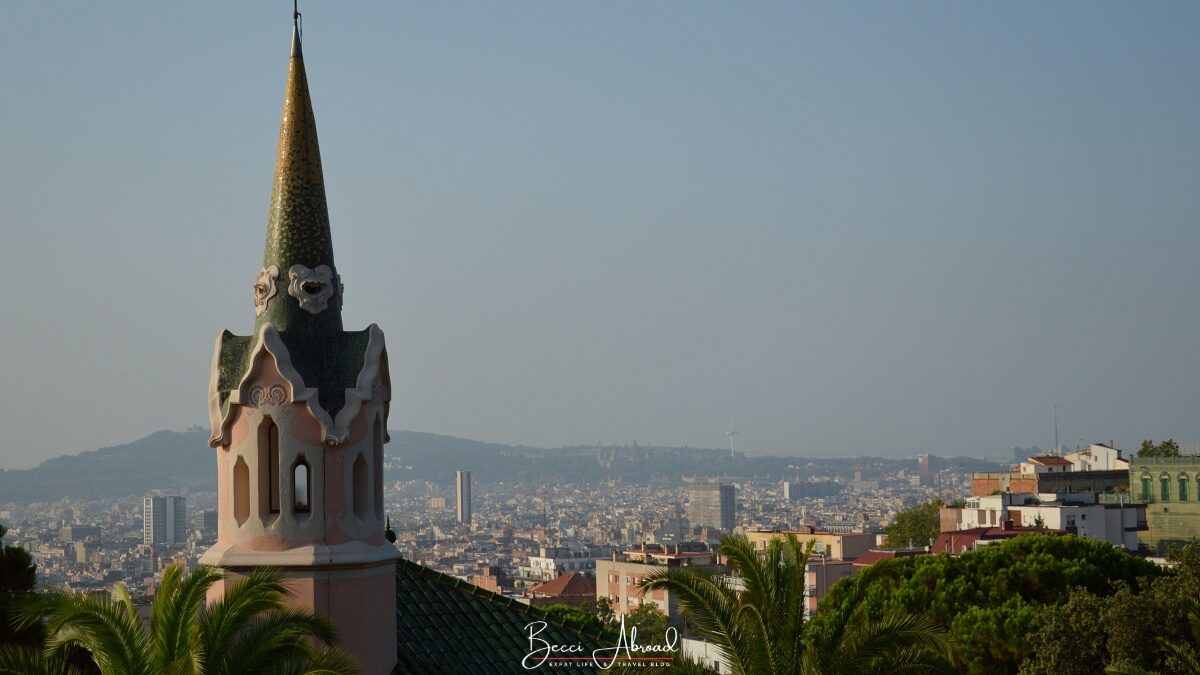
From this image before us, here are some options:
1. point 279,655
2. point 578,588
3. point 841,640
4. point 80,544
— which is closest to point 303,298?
point 279,655

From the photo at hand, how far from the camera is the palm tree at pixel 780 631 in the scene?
15297 mm

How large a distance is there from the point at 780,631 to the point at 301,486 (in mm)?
4495

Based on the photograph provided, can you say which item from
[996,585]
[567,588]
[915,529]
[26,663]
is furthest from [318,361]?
[567,588]

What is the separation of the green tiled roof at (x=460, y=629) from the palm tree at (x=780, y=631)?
5.38ft

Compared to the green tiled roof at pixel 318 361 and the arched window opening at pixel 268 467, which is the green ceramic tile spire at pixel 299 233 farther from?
the arched window opening at pixel 268 467

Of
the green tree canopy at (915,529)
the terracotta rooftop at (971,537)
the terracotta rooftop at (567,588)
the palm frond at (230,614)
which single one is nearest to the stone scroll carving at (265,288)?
the palm frond at (230,614)

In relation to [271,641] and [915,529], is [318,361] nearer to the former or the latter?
[271,641]

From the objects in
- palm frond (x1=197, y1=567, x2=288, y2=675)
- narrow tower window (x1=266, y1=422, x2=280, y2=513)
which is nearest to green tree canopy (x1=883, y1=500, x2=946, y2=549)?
narrow tower window (x1=266, y1=422, x2=280, y2=513)

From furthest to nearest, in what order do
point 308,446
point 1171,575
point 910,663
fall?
point 1171,575, point 910,663, point 308,446

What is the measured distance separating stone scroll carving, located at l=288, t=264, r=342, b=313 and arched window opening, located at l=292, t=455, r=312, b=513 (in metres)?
1.37

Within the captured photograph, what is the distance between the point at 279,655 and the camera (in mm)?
12133

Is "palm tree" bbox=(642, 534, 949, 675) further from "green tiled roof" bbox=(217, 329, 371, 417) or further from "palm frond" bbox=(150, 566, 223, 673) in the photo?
"palm frond" bbox=(150, 566, 223, 673)

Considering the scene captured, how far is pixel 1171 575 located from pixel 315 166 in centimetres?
2133

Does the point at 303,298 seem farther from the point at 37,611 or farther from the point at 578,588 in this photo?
the point at 578,588
